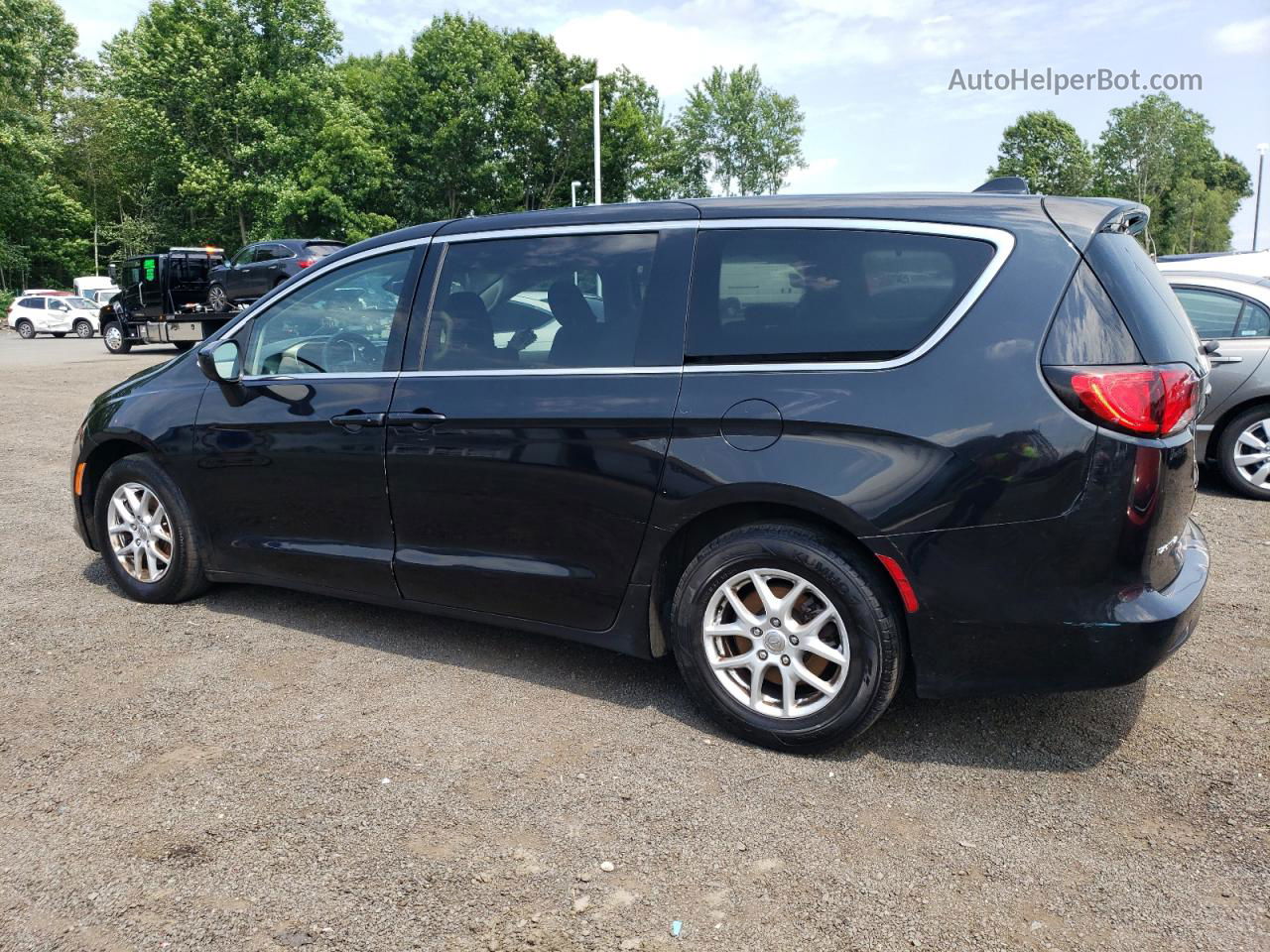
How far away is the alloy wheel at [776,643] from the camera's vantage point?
3207 millimetres

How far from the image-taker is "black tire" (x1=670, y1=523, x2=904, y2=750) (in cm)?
310

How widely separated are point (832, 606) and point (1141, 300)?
1.31 m

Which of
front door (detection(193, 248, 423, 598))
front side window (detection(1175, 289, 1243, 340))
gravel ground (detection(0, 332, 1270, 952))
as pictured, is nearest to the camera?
gravel ground (detection(0, 332, 1270, 952))

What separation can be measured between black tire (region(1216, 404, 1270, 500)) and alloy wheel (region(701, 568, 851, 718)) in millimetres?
5656

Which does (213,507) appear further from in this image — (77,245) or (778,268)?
(77,245)

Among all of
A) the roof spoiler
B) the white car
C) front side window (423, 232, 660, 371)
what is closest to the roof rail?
the roof spoiler

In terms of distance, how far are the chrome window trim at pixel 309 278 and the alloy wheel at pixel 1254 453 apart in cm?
628

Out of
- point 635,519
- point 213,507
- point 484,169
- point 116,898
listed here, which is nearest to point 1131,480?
point 635,519

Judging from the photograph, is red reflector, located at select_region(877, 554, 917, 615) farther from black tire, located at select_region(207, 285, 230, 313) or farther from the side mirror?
black tire, located at select_region(207, 285, 230, 313)

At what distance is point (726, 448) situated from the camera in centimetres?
324

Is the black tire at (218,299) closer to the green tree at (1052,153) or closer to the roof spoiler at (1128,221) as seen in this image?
the roof spoiler at (1128,221)

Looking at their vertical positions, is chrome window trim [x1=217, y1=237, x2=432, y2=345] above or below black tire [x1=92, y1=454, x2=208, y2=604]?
above

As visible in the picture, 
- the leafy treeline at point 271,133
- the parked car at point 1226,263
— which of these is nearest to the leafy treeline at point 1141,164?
the leafy treeline at point 271,133

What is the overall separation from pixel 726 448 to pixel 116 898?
212 cm
